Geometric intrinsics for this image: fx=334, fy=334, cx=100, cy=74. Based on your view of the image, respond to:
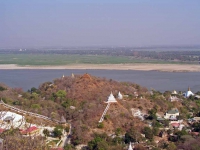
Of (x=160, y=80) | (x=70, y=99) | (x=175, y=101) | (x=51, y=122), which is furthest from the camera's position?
(x=160, y=80)

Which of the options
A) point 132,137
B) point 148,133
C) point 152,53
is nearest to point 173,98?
point 148,133

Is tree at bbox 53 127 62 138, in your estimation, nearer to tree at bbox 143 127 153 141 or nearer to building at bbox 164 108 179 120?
tree at bbox 143 127 153 141

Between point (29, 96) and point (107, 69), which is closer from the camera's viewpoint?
point (29, 96)

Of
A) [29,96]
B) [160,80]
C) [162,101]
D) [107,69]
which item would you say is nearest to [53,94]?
[29,96]

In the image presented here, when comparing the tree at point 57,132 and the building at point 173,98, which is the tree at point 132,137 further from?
the building at point 173,98

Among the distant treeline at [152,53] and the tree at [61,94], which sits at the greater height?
the tree at [61,94]

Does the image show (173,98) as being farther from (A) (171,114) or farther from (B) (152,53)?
(B) (152,53)

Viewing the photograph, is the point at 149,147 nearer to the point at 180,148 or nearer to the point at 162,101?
the point at 180,148

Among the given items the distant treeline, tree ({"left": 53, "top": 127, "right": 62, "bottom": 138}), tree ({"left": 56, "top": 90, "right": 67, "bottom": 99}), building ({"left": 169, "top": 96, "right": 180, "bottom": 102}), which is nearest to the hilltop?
tree ({"left": 56, "top": 90, "right": 67, "bottom": 99})

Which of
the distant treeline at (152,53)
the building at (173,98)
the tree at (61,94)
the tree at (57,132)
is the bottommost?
the distant treeline at (152,53)

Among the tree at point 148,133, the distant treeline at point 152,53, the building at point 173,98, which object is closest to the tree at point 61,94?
the building at point 173,98

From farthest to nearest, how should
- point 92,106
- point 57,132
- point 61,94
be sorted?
point 61,94 → point 92,106 → point 57,132
